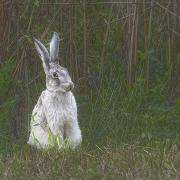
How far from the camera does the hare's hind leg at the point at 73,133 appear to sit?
7.48 meters

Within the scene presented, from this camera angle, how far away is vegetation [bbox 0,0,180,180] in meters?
8.09

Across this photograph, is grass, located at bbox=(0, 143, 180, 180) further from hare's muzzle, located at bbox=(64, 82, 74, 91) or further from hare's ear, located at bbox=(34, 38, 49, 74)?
hare's ear, located at bbox=(34, 38, 49, 74)

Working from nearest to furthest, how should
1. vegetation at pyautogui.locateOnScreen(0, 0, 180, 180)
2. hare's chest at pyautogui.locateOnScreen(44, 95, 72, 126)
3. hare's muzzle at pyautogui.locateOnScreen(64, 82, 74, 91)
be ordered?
hare's muzzle at pyautogui.locateOnScreen(64, 82, 74, 91) → hare's chest at pyautogui.locateOnScreen(44, 95, 72, 126) → vegetation at pyautogui.locateOnScreen(0, 0, 180, 180)

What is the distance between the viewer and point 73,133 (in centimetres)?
751

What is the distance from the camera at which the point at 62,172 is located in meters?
6.28

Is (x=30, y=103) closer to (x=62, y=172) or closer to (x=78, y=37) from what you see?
(x=78, y=37)

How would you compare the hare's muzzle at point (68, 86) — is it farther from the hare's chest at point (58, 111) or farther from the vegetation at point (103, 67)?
the vegetation at point (103, 67)

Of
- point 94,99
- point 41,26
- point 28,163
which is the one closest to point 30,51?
point 41,26

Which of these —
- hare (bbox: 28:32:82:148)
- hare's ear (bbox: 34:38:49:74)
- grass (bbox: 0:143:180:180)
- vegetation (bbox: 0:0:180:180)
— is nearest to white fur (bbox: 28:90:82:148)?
hare (bbox: 28:32:82:148)

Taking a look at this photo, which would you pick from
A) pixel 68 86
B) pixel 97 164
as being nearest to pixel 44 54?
pixel 68 86

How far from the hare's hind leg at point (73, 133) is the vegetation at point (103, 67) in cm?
11

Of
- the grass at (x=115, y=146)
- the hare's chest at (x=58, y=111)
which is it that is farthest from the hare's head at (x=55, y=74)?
the grass at (x=115, y=146)

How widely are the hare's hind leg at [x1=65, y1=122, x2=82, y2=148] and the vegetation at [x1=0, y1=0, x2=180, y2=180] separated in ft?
0.35

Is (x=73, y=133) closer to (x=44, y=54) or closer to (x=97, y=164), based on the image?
(x=44, y=54)
